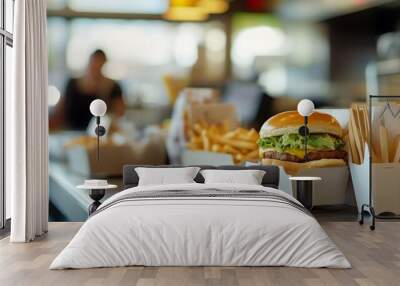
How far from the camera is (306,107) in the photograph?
7.90m

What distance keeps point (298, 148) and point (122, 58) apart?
7.76 ft

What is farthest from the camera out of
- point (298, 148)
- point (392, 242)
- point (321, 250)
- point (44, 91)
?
point (298, 148)

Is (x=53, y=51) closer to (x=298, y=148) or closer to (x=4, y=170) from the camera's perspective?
(x=4, y=170)

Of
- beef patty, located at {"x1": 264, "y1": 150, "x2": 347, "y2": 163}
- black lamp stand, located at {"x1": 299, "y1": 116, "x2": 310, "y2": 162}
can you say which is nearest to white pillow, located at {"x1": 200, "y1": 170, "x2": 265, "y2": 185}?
beef patty, located at {"x1": 264, "y1": 150, "x2": 347, "y2": 163}

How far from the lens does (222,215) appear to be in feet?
17.1

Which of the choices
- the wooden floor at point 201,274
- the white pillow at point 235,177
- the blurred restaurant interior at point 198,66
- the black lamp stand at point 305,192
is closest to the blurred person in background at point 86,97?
the blurred restaurant interior at point 198,66

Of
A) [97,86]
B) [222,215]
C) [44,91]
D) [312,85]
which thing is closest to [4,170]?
[44,91]

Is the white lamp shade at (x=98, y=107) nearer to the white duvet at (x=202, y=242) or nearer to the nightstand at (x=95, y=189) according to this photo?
the nightstand at (x=95, y=189)

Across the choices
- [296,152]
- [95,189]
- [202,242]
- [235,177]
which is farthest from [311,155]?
[202,242]

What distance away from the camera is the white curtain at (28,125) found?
256 inches

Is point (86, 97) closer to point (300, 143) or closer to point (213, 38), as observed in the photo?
point (213, 38)

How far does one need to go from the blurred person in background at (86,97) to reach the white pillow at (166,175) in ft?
3.61

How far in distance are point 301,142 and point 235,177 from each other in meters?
1.17

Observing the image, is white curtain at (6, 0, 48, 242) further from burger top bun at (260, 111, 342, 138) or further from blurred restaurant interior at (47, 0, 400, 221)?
burger top bun at (260, 111, 342, 138)
